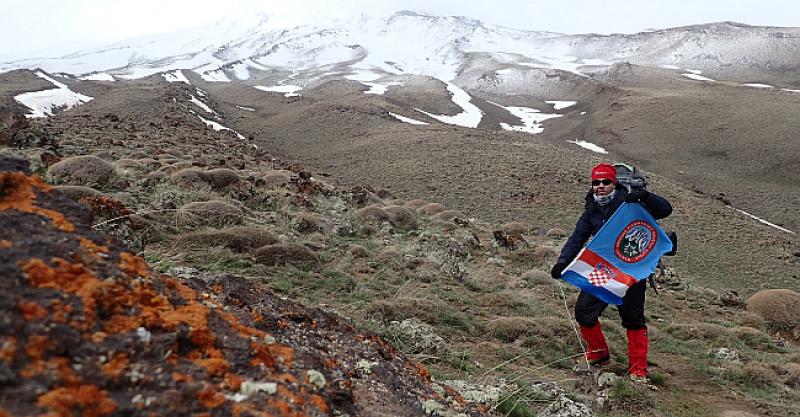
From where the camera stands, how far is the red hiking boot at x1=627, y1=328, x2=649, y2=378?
5.28 metres

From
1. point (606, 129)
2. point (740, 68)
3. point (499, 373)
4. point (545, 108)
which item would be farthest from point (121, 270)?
point (740, 68)

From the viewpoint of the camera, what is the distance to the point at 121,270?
6.19 ft

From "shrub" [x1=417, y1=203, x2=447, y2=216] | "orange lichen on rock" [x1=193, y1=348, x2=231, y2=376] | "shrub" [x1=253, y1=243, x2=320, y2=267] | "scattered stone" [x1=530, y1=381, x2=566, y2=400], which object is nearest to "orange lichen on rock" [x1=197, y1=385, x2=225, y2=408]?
"orange lichen on rock" [x1=193, y1=348, x2=231, y2=376]

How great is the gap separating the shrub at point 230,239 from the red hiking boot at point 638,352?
4.78 meters

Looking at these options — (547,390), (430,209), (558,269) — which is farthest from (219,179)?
(430,209)

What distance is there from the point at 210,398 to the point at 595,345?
489 centimetres

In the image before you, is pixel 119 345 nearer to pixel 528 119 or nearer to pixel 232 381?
pixel 232 381

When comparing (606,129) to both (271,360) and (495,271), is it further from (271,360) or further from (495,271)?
(271,360)

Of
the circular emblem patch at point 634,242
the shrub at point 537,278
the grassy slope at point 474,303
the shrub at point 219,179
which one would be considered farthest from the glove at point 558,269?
the shrub at point 219,179

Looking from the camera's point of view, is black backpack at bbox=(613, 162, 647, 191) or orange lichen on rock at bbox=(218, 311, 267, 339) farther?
black backpack at bbox=(613, 162, 647, 191)

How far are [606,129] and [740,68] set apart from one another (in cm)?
5813

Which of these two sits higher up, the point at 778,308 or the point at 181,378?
the point at 181,378

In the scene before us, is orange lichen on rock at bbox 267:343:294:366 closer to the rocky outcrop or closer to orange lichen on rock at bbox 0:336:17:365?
the rocky outcrop

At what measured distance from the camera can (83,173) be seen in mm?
8781
